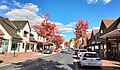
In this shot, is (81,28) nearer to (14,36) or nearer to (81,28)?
(81,28)

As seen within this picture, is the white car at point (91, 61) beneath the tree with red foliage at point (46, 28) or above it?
beneath

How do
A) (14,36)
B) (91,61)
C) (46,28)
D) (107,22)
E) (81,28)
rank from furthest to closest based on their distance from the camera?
(81,28)
(46,28)
(107,22)
(14,36)
(91,61)

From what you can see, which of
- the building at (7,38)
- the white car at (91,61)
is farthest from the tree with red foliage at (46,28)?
the white car at (91,61)

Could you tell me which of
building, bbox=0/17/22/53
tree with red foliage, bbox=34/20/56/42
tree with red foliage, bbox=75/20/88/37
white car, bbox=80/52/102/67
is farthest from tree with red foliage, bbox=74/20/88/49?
white car, bbox=80/52/102/67

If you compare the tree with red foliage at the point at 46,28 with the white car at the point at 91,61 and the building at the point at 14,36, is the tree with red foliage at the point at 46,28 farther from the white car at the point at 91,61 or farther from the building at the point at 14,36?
the white car at the point at 91,61

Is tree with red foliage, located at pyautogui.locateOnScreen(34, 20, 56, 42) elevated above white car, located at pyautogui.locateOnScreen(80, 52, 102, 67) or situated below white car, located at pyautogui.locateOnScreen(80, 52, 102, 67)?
above

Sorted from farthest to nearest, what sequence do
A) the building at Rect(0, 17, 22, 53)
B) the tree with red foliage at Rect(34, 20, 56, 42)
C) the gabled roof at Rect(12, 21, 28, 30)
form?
the tree with red foliage at Rect(34, 20, 56, 42), the gabled roof at Rect(12, 21, 28, 30), the building at Rect(0, 17, 22, 53)

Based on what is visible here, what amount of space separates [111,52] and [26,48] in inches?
1061

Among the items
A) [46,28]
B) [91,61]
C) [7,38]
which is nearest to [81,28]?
[46,28]

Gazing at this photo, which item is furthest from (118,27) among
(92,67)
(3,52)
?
(3,52)

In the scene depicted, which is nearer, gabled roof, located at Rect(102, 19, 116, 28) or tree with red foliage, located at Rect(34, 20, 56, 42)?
gabled roof, located at Rect(102, 19, 116, 28)

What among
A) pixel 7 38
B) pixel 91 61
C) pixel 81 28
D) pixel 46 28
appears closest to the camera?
pixel 91 61

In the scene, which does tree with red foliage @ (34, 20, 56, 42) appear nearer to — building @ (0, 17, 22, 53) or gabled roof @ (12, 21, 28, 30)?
gabled roof @ (12, 21, 28, 30)

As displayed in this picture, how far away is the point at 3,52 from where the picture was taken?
43.4 m
